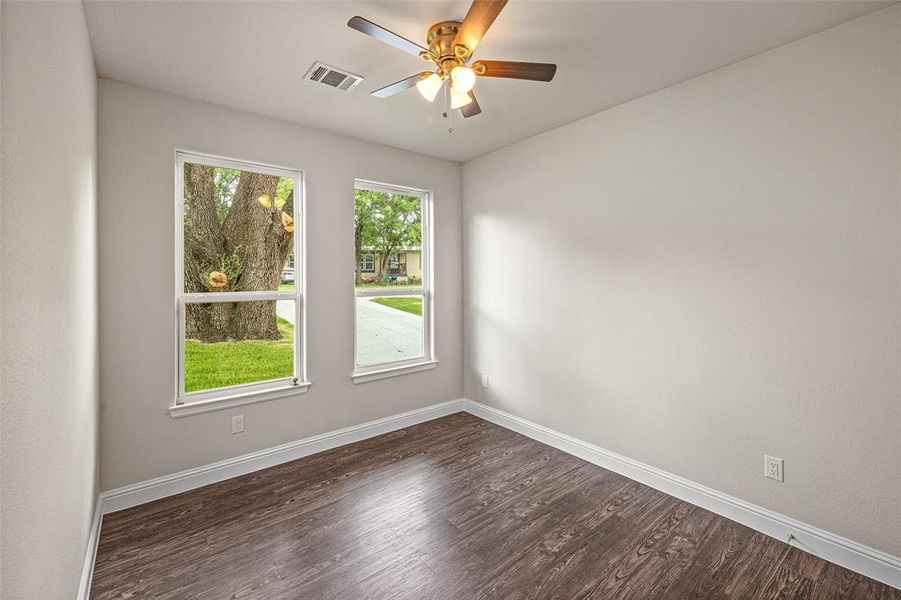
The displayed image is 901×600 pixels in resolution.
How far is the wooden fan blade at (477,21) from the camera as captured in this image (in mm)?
1601

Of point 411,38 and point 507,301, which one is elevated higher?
point 411,38

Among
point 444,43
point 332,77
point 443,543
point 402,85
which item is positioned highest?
point 332,77

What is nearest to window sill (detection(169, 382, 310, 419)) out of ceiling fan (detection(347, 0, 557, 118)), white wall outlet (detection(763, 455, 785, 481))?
ceiling fan (detection(347, 0, 557, 118))

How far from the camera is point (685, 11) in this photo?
1.97 meters

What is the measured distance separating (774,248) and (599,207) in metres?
1.16

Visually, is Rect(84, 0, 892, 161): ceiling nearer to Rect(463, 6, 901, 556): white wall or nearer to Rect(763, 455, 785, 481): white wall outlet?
Rect(463, 6, 901, 556): white wall

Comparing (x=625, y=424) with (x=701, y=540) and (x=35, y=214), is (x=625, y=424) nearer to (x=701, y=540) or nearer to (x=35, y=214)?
(x=701, y=540)

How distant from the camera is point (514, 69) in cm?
200

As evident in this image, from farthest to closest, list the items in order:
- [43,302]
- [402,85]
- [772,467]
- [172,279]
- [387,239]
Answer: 1. [387,239]
2. [172,279]
3. [772,467]
4. [402,85]
5. [43,302]

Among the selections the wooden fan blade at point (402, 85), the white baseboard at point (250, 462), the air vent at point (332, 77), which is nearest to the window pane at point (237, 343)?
the white baseboard at point (250, 462)

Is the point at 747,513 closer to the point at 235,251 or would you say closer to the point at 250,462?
the point at 250,462

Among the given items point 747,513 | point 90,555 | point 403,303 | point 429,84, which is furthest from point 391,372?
point 747,513

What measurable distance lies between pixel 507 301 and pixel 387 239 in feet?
4.31

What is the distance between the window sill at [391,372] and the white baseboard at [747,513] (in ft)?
3.95
